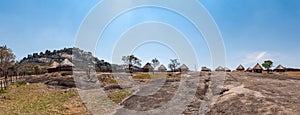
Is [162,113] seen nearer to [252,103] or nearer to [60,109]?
[252,103]

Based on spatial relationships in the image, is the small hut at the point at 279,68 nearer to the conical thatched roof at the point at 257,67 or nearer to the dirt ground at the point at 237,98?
the conical thatched roof at the point at 257,67

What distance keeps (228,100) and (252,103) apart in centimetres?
82

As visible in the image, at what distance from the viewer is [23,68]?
2500 inches

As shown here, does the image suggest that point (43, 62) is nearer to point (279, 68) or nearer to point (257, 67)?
point (257, 67)

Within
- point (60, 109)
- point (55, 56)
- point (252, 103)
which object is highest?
point (55, 56)

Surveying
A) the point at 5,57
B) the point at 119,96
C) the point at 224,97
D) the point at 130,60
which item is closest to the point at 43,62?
the point at 130,60

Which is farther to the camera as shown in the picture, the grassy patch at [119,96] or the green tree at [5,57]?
the green tree at [5,57]

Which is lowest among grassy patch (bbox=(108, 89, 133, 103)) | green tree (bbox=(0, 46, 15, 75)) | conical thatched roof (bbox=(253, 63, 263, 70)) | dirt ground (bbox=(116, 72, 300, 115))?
grassy patch (bbox=(108, 89, 133, 103))

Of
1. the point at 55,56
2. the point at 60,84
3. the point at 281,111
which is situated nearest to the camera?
the point at 281,111

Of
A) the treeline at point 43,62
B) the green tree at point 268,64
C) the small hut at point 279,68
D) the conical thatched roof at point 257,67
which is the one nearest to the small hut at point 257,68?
the conical thatched roof at point 257,67

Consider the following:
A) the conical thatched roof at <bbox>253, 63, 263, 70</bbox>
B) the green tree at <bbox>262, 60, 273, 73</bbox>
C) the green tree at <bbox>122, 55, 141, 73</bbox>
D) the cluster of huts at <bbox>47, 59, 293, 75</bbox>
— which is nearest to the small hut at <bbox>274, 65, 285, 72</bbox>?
the cluster of huts at <bbox>47, 59, 293, 75</bbox>

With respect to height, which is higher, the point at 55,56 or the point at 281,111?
the point at 55,56

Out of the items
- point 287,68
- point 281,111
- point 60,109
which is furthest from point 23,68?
point 287,68

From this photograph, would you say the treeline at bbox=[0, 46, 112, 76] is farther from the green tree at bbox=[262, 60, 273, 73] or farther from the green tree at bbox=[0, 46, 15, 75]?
the green tree at bbox=[262, 60, 273, 73]
